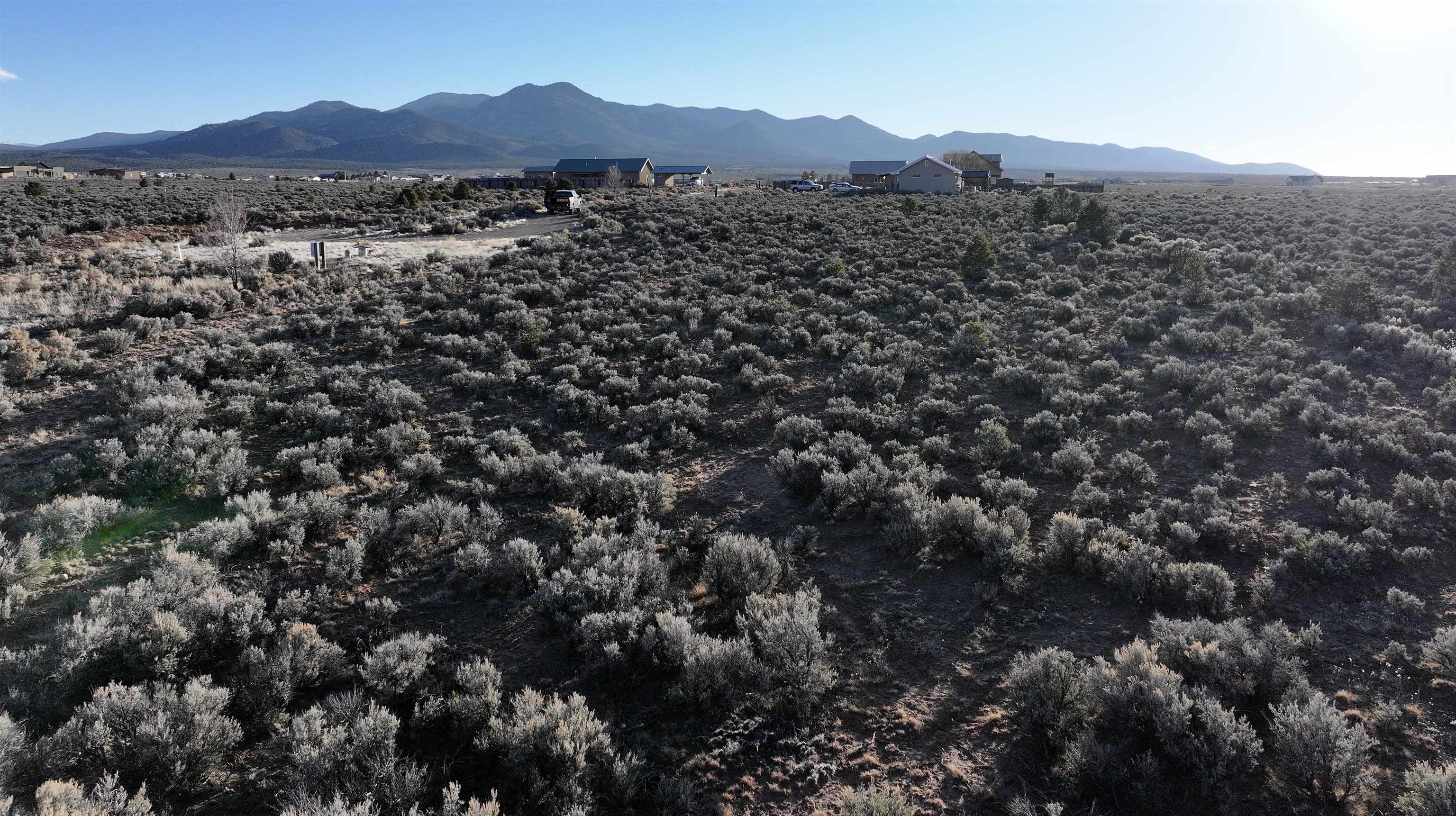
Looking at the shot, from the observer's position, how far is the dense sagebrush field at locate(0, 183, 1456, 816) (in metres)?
4.29

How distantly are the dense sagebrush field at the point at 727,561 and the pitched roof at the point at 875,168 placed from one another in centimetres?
6220

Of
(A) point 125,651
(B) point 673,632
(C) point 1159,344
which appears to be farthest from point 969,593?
(C) point 1159,344

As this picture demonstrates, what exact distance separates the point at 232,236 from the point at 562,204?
965 inches

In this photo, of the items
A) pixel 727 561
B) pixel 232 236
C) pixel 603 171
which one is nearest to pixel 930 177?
pixel 603 171

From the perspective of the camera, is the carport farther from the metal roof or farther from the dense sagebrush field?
the dense sagebrush field

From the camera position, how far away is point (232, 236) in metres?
20.3

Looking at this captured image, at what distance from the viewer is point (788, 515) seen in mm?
8086

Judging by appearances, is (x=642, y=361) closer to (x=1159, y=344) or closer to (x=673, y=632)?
(x=673, y=632)

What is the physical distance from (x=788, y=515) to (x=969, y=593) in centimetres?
239

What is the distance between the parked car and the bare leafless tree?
70.5ft

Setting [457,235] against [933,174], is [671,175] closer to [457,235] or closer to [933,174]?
[933,174]

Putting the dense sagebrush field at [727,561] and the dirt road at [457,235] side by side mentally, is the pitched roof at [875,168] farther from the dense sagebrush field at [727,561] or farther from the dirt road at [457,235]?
the dense sagebrush field at [727,561]

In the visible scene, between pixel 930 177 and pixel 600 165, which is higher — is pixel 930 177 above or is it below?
below

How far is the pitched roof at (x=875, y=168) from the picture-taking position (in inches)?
2881
